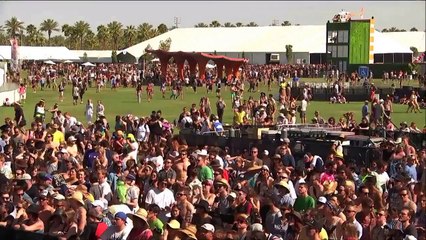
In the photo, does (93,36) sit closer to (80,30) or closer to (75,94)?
(80,30)

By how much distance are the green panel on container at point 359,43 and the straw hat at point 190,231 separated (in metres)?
59.9

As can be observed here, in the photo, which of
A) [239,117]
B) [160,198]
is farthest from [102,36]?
[160,198]

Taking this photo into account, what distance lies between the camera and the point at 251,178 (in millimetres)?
13484

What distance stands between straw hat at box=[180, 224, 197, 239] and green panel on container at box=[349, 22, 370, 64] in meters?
59.9

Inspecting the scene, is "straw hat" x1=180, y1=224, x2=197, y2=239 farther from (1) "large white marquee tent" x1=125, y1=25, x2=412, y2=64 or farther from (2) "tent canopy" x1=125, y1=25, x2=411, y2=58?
(2) "tent canopy" x1=125, y1=25, x2=411, y2=58

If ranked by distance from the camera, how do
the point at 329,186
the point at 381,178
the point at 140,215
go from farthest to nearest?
the point at 381,178 → the point at 329,186 → the point at 140,215

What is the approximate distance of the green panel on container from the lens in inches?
2702


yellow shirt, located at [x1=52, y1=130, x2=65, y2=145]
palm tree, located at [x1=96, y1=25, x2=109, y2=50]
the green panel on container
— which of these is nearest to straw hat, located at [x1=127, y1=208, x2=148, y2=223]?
yellow shirt, located at [x1=52, y1=130, x2=65, y2=145]

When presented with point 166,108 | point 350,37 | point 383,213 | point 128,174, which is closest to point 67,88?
point 166,108

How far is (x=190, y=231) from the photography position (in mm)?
9711

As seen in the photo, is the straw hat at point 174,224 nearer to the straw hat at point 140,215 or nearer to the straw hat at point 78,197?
the straw hat at point 140,215

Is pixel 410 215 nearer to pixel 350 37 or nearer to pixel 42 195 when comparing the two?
pixel 42 195

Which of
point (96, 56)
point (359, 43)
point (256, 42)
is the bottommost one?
point (96, 56)

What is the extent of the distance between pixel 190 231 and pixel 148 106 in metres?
30.7
